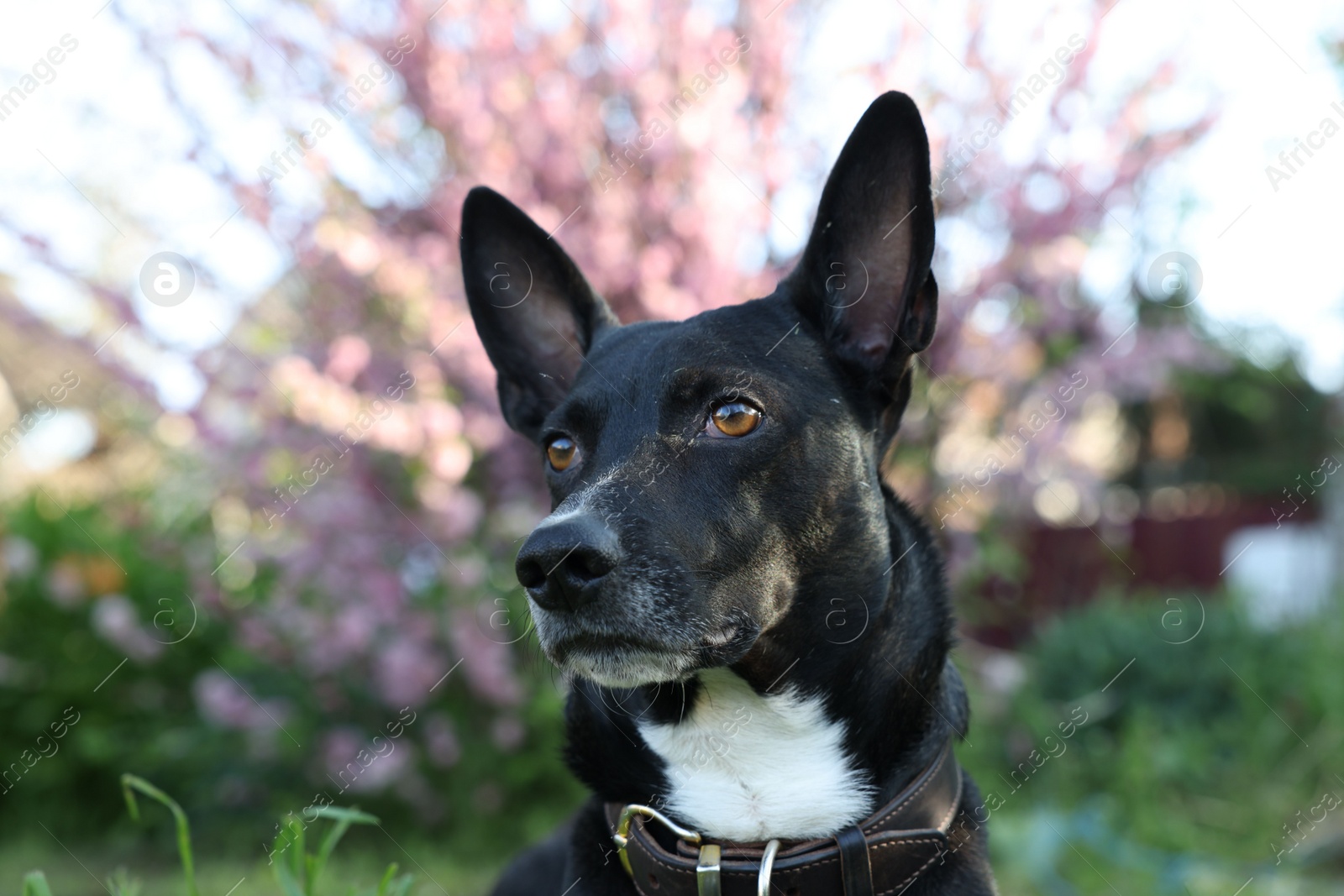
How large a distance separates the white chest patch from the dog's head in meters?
0.18

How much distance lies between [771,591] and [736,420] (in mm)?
377

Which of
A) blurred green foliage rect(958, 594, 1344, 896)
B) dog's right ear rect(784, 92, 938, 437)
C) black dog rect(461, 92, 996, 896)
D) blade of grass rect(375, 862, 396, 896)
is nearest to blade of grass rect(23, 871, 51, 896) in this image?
blade of grass rect(375, 862, 396, 896)

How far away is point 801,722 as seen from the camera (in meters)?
1.97

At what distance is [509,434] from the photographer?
440 cm

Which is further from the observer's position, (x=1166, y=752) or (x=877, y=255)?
(x=1166, y=752)

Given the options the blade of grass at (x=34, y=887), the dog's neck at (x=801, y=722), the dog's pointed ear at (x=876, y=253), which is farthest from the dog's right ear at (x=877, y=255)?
the blade of grass at (x=34, y=887)

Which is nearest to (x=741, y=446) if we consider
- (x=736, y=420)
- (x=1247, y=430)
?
(x=736, y=420)

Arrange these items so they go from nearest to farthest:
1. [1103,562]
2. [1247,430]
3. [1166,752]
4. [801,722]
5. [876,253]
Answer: [801,722] < [876,253] < [1166,752] < [1103,562] < [1247,430]

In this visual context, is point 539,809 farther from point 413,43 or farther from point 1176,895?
point 413,43

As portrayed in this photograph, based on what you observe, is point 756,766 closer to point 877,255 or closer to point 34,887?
point 877,255

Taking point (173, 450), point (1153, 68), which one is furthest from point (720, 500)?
point (173, 450)

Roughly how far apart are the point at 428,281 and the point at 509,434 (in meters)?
0.78

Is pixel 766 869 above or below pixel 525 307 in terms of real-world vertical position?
below

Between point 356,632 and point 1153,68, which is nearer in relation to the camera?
point 356,632
